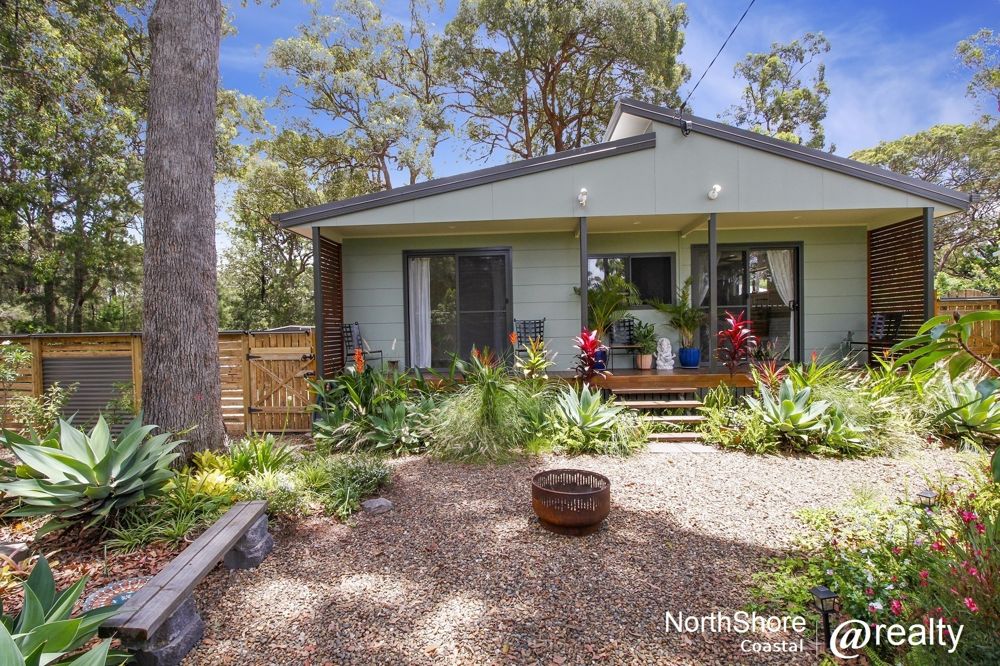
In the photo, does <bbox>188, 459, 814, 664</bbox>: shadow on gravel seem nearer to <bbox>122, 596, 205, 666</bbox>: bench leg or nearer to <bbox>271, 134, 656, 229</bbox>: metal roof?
<bbox>122, 596, 205, 666</bbox>: bench leg

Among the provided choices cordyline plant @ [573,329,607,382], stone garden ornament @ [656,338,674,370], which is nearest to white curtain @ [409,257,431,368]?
cordyline plant @ [573,329,607,382]

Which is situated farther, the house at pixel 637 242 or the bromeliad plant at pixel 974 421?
the house at pixel 637 242

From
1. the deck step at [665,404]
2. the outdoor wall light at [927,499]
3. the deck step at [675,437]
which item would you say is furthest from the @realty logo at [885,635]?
the deck step at [665,404]

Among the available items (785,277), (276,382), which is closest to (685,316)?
(785,277)

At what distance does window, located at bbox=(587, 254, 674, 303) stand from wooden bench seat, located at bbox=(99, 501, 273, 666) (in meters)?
6.53

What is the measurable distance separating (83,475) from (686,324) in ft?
23.1

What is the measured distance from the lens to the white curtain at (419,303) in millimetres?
7742

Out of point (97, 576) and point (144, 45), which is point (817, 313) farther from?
point (144, 45)

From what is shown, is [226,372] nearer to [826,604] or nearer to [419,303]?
[419,303]

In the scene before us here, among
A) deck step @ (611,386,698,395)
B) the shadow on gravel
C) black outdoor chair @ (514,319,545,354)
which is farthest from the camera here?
black outdoor chair @ (514,319,545,354)

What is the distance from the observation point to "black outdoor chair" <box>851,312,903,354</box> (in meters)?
6.69

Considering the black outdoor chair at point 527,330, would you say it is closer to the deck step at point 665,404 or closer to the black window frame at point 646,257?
the black window frame at point 646,257

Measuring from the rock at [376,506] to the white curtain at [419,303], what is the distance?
162 inches

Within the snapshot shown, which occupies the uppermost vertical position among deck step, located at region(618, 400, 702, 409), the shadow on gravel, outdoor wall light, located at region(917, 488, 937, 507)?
deck step, located at region(618, 400, 702, 409)
